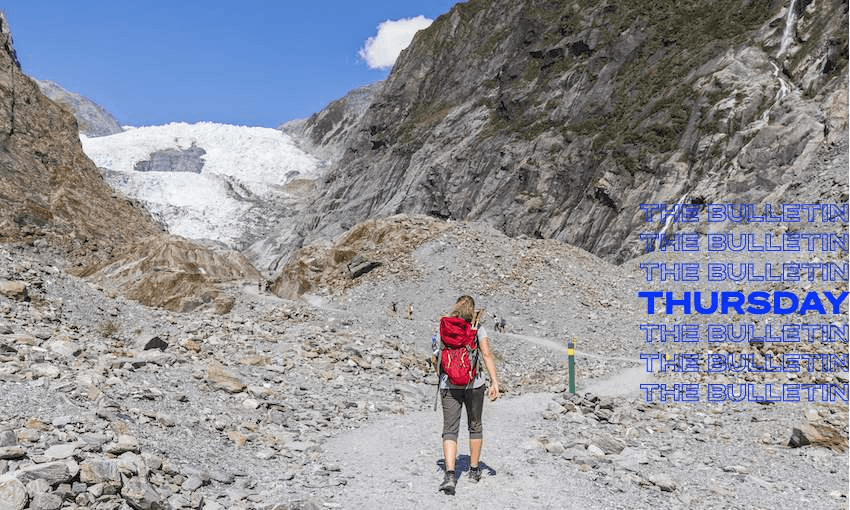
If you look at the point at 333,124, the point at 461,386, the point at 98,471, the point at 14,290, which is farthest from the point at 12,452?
the point at 333,124

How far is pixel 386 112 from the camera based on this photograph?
89.9 m

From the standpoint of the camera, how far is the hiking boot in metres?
6.39

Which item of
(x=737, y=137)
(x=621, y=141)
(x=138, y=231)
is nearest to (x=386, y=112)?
(x=621, y=141)

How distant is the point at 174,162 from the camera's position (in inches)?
6240

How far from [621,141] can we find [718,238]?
23.9 metres

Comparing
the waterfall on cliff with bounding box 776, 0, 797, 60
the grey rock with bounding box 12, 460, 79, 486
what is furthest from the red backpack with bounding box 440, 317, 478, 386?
the waterfall on cliff with bounding box 776, 0, 797, 60

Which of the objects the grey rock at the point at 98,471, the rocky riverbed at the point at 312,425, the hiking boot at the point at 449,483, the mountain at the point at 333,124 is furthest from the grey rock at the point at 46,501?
the mountain at the point at 333,124

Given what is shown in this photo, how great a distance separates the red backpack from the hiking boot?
964 millimetres

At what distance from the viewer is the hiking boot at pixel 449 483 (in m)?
6.39

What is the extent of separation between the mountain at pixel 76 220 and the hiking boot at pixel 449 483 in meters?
15.4

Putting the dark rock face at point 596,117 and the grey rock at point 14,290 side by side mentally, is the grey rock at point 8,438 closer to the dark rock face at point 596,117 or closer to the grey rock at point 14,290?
the grey rock at point 14,290

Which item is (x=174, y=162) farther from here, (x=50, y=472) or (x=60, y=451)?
(x=50, y=472)

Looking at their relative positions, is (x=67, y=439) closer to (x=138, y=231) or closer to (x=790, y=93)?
(x=138, y=231)

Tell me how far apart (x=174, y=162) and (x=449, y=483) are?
550ft
